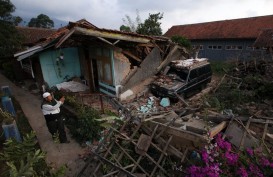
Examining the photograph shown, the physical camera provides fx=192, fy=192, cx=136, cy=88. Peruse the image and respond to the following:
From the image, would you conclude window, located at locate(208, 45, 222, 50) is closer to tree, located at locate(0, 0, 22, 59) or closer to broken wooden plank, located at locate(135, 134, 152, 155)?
tree, located at locate(0, 0, 22, 59)

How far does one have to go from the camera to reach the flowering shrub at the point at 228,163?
388cm

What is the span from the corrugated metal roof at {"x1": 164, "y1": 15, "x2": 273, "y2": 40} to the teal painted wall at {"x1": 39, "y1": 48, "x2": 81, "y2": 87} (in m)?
17.3

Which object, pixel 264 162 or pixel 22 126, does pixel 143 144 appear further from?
pixel 22 126

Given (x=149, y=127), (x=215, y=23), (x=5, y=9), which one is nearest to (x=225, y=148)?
(x=149, y=127)

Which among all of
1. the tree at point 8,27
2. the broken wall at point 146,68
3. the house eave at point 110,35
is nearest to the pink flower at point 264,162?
the house eave at point 110,35

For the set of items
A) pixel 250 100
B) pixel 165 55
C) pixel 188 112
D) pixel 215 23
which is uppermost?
pixel 215 23

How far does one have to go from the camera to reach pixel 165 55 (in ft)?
41.2

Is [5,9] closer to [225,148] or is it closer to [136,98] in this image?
[136,98]

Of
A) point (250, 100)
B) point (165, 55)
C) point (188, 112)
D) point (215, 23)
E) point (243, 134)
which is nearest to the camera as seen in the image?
point (243, 134)

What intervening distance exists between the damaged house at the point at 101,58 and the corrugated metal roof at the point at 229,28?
468 inches

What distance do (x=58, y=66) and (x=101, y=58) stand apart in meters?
3.54

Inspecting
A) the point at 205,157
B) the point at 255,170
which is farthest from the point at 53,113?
the point at 255,170

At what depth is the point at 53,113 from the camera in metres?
6.37

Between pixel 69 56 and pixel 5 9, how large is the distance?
7.51 meters
